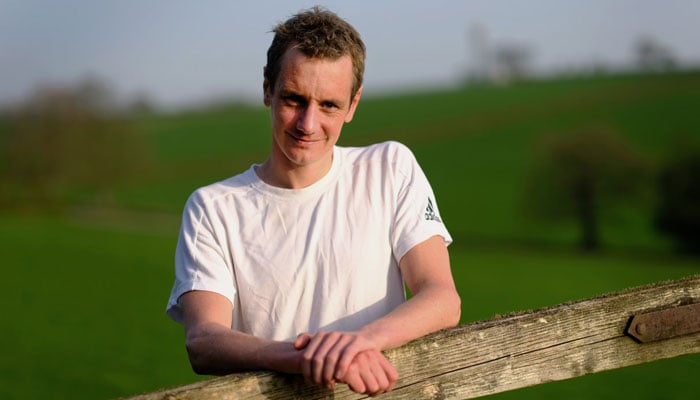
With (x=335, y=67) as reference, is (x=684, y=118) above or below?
below

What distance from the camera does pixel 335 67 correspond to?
2.24m

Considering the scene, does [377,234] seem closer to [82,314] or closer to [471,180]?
[82,314]

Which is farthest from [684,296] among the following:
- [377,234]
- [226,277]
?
[226,277]

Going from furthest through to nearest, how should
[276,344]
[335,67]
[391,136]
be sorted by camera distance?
[391,136], [335,67], [276,344]

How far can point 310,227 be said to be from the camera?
230cm

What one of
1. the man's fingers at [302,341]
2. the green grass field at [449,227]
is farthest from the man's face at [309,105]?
the green grass field at [449,227]

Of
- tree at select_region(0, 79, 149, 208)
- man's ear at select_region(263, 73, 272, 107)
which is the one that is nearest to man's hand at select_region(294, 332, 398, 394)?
man's ear at select_region(263, 73, 272, 107)

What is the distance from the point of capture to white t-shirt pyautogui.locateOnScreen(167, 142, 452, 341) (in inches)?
89.4

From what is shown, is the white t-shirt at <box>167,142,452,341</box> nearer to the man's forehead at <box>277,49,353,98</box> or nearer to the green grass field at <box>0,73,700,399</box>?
the man's forehead at <box>277,49,353,98</box>

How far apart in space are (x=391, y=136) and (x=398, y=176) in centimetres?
5204

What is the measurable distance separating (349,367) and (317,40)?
0.94 meters

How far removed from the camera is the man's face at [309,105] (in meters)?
2.22

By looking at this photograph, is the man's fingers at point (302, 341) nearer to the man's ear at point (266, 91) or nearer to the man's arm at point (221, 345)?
the man's arm at point (221, 345)

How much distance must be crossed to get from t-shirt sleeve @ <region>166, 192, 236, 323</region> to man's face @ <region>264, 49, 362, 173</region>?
30cm
